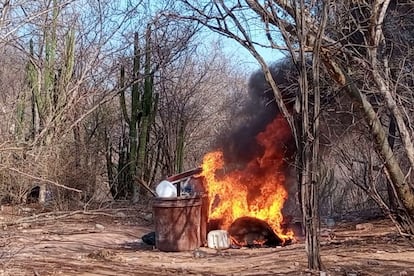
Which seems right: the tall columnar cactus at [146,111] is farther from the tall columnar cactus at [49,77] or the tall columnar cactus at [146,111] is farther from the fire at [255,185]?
the fire at [255,185]

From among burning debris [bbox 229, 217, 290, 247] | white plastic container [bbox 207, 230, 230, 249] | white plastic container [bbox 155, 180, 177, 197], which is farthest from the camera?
burning debris [bbox 229, 217, 290, 247]

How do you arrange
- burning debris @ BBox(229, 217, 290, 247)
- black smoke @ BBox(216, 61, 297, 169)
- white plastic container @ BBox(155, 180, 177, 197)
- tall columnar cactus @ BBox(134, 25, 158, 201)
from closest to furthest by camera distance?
1. white plastic container @ BBox(155, 180, 177, 197)
2. burning debris @ BBox(229, 217, 290, 247)
3. black smoke @ BBox(216, 61, 297, 169)
4. tall columnar cactus @ BBox(134, 25, 158, 201)

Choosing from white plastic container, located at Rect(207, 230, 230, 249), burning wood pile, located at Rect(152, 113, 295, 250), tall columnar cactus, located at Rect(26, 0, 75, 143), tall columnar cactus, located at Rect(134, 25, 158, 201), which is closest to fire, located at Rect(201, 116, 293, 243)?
burning wood pile, located at Rect(152, 113, 295, 250)

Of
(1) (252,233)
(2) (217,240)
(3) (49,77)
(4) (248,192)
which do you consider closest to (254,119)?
(4) (248,192)

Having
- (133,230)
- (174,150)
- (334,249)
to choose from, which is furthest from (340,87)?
(174,150)

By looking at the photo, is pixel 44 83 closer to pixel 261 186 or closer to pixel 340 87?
pixel 261 186

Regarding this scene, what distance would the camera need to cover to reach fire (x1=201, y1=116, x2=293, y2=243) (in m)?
11.1

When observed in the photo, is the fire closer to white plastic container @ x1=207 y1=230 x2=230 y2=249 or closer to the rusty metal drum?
white plastic container @ x1=207 y1=230 x2=230 y2=249

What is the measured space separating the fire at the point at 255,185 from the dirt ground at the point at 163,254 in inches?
48.3

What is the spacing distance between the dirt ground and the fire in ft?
4.03

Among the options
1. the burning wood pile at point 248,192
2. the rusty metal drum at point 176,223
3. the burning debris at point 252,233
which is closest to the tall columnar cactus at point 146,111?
the burning wood pile at point 248,192

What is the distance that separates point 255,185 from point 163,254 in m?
3.68

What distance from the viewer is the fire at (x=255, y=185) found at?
11070mm

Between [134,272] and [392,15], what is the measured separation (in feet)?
23.2
